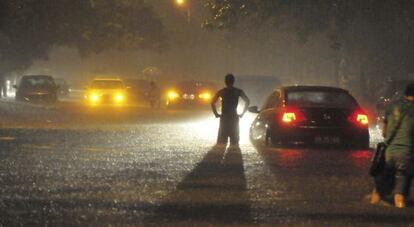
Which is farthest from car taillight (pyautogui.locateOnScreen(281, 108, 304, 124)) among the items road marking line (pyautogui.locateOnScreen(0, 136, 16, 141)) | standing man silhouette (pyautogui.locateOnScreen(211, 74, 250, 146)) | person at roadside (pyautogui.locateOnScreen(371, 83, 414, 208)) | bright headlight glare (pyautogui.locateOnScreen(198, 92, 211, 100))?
bright headlight glare (pyautogui.locateOnScreen(198, 92, 211, 100))

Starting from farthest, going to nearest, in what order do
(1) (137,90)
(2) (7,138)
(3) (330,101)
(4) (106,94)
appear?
(1) (137,90) → (4) (106,94) → (2) (7,138) → (3) (330,101)

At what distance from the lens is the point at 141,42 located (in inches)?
3014

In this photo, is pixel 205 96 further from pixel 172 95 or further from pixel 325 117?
pixel 325 117

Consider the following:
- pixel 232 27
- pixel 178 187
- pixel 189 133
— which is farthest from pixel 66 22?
pixel 178 187

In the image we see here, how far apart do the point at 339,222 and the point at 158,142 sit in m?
13.8

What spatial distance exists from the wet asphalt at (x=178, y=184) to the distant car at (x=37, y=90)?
109 feet

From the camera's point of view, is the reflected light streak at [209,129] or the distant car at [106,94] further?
the distant car at [106,94]

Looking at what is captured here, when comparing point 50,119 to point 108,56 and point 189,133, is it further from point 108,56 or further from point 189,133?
point 108,56

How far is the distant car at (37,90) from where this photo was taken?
195 ft

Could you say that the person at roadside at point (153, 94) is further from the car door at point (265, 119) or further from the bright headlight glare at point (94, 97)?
the car door at point (265, 119)

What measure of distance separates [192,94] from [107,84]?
878 centimetres

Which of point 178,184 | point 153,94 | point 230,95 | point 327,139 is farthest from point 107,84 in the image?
point 178,184

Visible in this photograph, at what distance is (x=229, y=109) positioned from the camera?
21.5 metres

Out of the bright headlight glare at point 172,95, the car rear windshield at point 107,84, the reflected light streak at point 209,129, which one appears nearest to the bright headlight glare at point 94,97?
the car rear windshield at point 107,84
